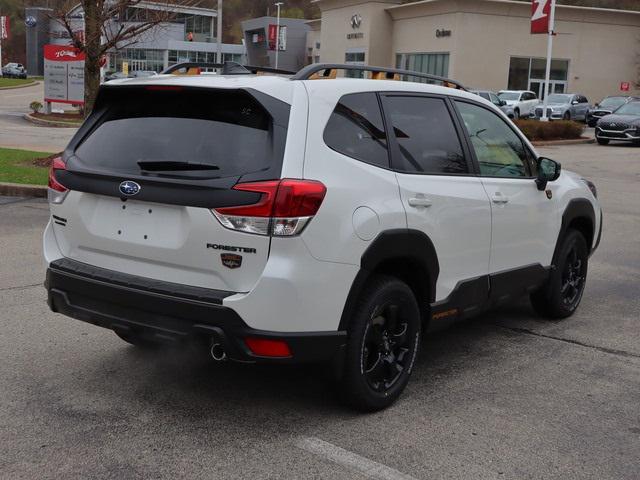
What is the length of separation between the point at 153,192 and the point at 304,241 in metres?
0.81

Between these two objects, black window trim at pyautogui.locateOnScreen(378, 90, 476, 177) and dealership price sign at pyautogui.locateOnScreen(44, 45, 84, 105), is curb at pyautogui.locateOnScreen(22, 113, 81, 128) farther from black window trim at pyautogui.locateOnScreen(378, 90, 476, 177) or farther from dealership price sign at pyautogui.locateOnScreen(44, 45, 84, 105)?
black window trim at pyautogui.locateOnScreen(378, 90, 476, 177)

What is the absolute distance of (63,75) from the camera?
3019 centimetres

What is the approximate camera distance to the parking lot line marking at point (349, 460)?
3549 millimetres

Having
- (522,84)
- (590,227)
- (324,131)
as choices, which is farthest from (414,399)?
(522,84)

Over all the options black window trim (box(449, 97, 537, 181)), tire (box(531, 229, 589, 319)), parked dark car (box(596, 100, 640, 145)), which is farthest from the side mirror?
parked dark car (box(596, 100, 640, 145))

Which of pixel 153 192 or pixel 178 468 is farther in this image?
pixel 153 192

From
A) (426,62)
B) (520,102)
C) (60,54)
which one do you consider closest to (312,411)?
(60,54)

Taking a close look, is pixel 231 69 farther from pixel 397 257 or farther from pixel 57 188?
pixel 397 257

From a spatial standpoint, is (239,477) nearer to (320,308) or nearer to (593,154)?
(320,308)

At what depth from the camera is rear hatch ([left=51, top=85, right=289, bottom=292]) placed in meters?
3.69

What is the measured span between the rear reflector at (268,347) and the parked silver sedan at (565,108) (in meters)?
40.0

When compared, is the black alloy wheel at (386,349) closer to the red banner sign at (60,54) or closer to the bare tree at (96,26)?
the bare tree at (96,26)

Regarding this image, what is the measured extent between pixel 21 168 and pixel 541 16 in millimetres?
29640

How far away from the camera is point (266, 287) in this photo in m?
3.61
